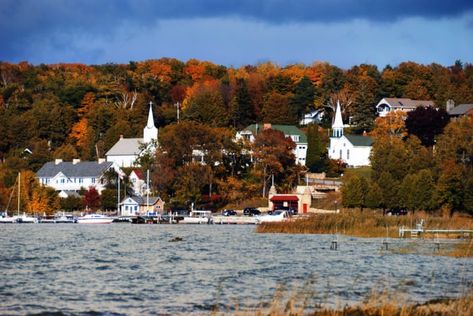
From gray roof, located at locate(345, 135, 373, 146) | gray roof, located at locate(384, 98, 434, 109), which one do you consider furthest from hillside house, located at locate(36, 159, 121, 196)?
gray roof, located at locate(384, 98, 434, 109)

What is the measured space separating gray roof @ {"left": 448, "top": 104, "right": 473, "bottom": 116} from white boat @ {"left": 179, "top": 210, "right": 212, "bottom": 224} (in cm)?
5631

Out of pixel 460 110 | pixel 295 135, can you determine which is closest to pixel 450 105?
pixel 460 110

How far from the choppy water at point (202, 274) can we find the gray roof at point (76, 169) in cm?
8371

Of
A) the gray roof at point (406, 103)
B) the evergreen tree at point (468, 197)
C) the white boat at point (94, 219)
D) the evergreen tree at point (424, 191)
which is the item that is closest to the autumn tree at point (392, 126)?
the gray roof at point (406, 103)

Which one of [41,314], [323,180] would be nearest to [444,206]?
[323,180]

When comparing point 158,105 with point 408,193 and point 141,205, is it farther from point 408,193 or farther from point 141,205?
point 408,193

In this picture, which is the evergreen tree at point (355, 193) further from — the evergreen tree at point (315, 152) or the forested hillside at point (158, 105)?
the forested hillside at point (158, 105)

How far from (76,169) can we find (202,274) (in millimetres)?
115957

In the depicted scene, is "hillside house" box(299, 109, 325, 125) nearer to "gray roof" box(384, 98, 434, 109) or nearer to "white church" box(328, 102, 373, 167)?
"gray roof" box(384, 98, 434, 109)

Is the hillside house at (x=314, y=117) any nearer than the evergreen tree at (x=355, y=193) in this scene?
No

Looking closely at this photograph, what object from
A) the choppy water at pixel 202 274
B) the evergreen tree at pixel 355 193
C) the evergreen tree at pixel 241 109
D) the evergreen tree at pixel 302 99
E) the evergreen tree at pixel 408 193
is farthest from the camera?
the evergreen tree at pixel 302 99

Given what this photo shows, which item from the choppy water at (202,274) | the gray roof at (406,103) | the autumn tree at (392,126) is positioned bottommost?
the choppy water at (202,274)

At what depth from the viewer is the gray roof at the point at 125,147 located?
17056 cm

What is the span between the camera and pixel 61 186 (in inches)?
6309
